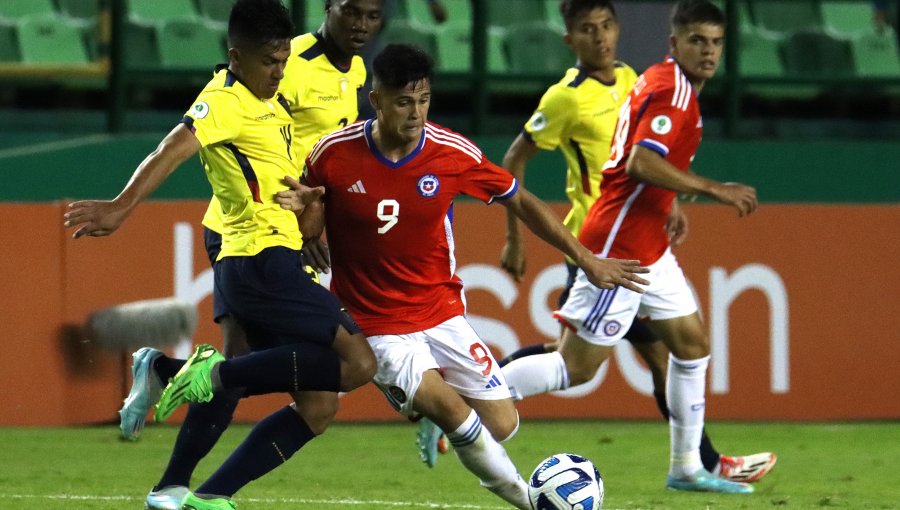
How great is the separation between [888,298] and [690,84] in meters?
3.97

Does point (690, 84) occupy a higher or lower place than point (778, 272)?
higher

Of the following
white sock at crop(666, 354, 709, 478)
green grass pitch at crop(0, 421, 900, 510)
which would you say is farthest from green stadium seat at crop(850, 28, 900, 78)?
white sock at crop(666, 354, 709, 478)

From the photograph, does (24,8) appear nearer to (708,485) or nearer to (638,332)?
(638,332)

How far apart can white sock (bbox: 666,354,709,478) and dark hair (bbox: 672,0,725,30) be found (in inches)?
56.6

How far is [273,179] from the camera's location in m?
5.93

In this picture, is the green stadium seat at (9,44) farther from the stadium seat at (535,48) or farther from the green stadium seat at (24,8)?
the stadium seat at (535,48)

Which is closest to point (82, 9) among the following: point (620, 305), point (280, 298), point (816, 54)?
point (816, 54)

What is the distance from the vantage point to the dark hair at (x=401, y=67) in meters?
5.58

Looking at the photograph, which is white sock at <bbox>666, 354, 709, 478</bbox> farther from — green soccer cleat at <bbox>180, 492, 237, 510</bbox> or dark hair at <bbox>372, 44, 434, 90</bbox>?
green soccer cleat at <bbox>180, 492, 237, 510</bbox>

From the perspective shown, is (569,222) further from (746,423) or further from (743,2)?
(743,2)

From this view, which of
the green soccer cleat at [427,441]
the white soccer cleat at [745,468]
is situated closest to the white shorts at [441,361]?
the green soccer cleat at [427,441]

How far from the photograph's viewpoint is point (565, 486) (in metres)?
5.56

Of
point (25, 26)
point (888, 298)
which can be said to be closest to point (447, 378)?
point (888, 298)

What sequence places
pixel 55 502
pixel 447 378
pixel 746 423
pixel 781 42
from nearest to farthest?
pixel 447 378
pixel 55 502
pixel 746 423
pixel 781 42
